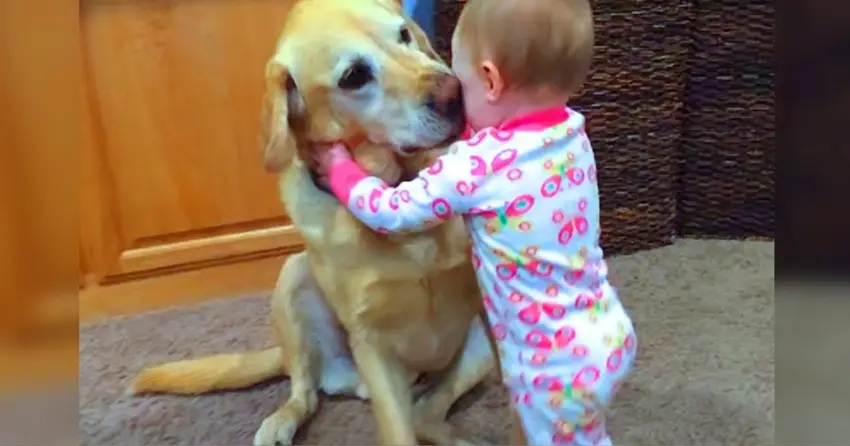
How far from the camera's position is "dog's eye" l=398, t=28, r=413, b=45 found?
109 cm

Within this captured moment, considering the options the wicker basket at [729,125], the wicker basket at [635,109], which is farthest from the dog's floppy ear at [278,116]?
the wicker basket at [729,125]

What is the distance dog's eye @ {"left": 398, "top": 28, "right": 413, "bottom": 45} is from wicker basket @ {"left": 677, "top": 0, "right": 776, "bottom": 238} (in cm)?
77

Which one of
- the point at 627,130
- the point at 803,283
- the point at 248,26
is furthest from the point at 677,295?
the point at 248,26

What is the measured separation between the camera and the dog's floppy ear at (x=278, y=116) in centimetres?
106

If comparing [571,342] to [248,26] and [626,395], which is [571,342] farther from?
[248,26]

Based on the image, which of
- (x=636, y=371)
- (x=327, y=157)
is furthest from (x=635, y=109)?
(x=327, y=157)

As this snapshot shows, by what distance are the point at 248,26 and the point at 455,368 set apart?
0.74 metres

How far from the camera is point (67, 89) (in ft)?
2.72

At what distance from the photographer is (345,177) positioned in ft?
3.39

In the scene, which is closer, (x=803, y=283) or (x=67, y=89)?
(x=67, y=89)

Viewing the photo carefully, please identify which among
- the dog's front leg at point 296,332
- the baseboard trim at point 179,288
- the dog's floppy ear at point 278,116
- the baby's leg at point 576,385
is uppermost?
the dog's floppy ear at point 278,116

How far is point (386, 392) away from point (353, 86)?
1.12ft

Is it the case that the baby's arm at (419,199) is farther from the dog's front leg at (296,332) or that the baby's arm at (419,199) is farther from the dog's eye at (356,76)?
the dog's front leg at (296,332)

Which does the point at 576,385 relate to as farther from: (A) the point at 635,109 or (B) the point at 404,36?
(A) the point at 635,109
